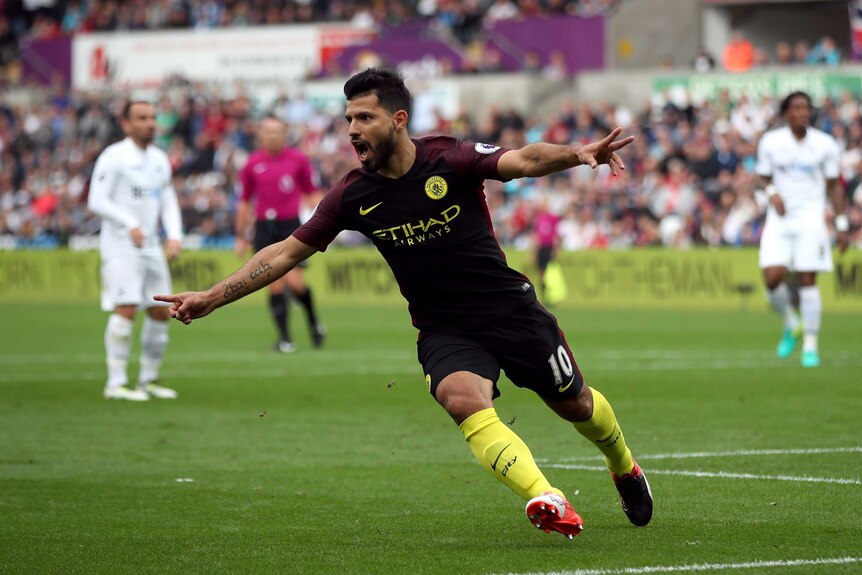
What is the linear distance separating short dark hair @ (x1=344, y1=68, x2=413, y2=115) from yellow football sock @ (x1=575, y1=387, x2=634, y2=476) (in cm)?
160

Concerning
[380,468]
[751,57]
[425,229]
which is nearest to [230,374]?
[380,468]

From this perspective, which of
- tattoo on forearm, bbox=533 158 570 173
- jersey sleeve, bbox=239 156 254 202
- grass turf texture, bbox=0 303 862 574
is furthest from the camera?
jersey sleeve, bbox=239 156 254 202

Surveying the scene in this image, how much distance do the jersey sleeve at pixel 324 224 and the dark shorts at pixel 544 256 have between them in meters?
21.4

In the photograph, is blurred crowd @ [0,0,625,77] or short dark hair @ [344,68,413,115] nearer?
short dark hair @ [344,68,413,115]

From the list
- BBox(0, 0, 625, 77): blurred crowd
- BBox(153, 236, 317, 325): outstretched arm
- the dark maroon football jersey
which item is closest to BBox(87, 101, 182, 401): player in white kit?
BBox(153, 236, 317, 325): outstretched arm

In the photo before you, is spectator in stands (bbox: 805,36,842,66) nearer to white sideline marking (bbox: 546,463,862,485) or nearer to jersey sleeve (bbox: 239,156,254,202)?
jersey sleeve (bbox: 239,156,254,202)

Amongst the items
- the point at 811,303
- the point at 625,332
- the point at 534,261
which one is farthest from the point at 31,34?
the point at 811,303

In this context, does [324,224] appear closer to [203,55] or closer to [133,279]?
[133,279]

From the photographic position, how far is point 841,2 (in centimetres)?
3562

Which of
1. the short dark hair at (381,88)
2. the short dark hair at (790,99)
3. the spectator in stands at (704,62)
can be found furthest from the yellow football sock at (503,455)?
the spectator in stands at (704,62)

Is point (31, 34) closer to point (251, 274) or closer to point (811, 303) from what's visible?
point (811, 303)

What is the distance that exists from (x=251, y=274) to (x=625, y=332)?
45.8 ft

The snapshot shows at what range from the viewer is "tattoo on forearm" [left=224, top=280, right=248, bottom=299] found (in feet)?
22.5

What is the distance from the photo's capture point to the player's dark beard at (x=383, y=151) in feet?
21.3
